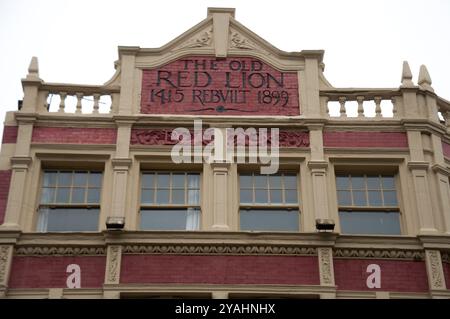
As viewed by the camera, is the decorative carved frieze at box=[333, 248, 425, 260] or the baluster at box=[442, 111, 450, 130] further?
the baluster at box=[442, 111, 450, 130]

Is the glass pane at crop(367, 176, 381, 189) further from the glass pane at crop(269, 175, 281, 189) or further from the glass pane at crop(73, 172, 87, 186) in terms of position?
the glass pane at crop(73, 172, 87, 186)

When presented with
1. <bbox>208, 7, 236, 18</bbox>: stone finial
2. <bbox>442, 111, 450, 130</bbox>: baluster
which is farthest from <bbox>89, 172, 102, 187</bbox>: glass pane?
<bbox>442, 111, 450, 130</bbox>: baluster

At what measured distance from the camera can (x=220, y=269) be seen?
1546 centimetres

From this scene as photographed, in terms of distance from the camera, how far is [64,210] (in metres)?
16.5

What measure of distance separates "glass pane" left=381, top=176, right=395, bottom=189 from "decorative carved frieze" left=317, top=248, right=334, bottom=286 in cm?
237

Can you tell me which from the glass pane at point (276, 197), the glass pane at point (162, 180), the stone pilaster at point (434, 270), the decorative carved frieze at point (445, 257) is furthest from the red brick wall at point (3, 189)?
the decorative carved frieze at point (445, 257)

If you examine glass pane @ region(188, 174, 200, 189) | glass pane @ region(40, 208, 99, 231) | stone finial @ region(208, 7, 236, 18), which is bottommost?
glass pane @ region(40, 208, 99, 231)

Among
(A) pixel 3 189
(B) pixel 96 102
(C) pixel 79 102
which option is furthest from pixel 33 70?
(A) pixel 3 189

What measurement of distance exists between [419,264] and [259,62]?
19.9ft

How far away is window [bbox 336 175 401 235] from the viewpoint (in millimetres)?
16484

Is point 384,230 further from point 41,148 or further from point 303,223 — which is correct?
point 41,148

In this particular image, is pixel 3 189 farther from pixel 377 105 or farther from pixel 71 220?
pixel 377 105
